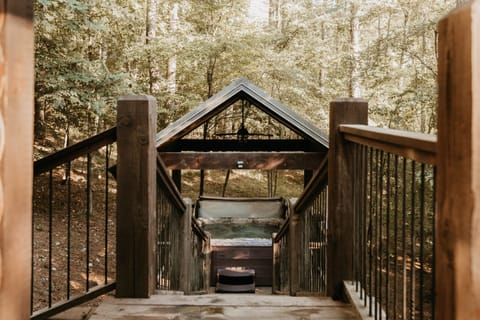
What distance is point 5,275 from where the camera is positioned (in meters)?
1.23

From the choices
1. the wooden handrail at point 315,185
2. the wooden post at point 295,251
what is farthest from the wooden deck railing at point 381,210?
the wooden post at point 295,251

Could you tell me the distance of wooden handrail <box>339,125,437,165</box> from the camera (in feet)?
4.93

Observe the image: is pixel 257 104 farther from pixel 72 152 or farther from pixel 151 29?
pixel 151 29

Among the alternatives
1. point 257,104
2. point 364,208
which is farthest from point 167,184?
point 257,104

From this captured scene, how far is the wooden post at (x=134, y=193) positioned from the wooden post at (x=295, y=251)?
2596mm

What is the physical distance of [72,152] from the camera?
266cm

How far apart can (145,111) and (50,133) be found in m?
13.7

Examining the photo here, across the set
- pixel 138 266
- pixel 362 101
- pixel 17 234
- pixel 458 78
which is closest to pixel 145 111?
pixel 138 266

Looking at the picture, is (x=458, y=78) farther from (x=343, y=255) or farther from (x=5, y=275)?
(x=343, y=255)

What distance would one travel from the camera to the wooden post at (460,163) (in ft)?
3.72

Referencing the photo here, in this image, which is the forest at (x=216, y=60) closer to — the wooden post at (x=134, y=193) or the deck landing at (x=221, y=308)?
the wooden post at (x=134, y=193)

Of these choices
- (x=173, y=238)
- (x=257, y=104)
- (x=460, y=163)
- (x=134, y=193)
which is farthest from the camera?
(x=257, y=104)

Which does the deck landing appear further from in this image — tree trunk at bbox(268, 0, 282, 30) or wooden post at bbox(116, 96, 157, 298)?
tree trunk at bbox(268, 0, 282, 30)

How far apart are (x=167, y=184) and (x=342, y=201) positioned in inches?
57.5
